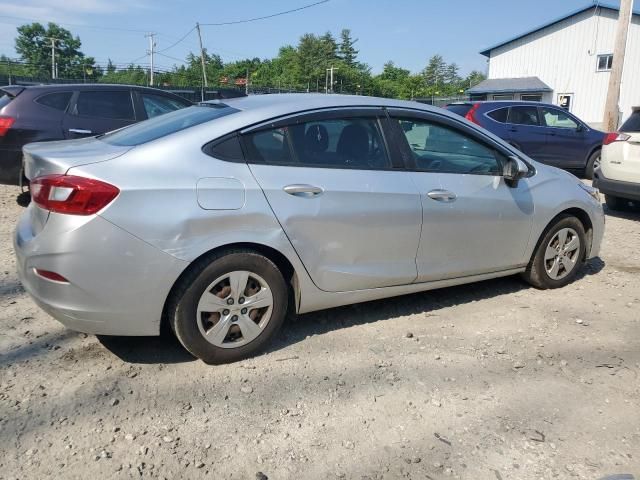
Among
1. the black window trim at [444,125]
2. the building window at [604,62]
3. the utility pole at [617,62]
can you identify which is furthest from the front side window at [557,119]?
the building window at [604,62]

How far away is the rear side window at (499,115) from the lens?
1095cm

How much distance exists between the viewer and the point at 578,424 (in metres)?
2.76

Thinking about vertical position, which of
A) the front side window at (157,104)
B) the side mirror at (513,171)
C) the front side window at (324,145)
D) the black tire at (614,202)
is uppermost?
the front side window at (157,104)

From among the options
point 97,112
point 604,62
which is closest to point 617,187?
point 97,112

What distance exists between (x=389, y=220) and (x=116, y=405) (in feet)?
6.30

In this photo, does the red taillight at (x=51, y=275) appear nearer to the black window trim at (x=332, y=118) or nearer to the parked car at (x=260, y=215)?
the parked car at (x=260, y=215)

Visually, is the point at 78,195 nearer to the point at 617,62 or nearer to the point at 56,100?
the point at 56,100

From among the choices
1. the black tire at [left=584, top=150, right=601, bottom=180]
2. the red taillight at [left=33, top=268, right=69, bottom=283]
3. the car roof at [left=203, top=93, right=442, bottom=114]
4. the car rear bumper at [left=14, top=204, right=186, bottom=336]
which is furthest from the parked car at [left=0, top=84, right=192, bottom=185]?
the black tire at [left=584, top=150, right=601, bottom=180]

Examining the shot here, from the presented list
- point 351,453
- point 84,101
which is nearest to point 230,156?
point 351,453

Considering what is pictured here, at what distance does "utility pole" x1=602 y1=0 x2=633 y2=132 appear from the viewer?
14.2 meters

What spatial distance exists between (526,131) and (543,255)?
24.1ft

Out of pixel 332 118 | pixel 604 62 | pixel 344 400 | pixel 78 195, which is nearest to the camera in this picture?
pixel 78 195

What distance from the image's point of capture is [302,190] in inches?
126

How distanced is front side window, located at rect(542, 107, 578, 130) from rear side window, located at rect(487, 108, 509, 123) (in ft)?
3.02
